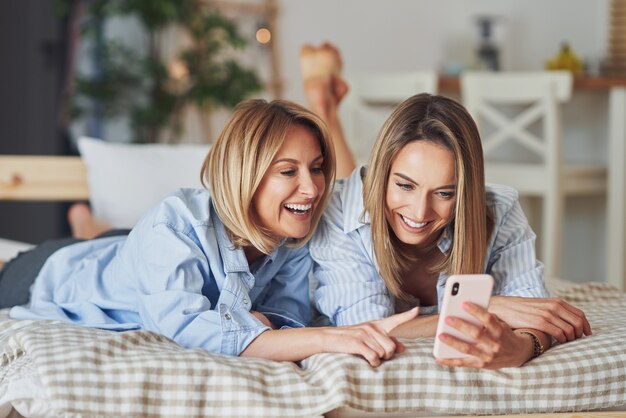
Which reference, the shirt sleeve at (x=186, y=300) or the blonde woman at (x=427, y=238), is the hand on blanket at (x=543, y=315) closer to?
the blonde woman at (x=427, y=238)

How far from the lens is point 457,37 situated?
15.9 feet

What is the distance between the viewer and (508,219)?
1665 mm

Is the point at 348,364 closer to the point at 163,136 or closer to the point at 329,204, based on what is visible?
the point at 329,204

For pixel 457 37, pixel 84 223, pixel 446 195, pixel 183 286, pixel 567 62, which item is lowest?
pixel 84 223

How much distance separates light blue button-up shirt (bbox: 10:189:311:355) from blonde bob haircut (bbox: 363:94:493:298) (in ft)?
0.62

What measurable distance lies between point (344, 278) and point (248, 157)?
26cm

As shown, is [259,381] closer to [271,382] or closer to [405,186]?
[271,382]

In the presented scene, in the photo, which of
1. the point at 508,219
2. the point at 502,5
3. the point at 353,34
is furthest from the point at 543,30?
the point at 508,219

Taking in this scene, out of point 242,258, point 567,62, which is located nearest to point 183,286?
point 242,258

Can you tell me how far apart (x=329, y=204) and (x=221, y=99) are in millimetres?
2386

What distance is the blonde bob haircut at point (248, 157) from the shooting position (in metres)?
1.51

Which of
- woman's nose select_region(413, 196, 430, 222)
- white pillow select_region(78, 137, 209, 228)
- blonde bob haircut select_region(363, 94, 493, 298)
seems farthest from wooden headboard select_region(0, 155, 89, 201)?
woman's nose select_region(413, 196, 430, 222)

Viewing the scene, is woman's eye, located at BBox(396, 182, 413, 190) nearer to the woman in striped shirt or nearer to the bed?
the woman in striped shirt

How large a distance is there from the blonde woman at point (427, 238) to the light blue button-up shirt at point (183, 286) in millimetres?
78
